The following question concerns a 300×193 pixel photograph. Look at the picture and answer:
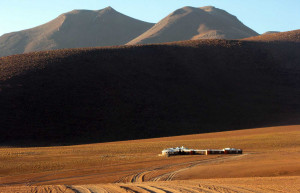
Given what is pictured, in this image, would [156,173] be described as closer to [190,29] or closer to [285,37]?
[285,37]

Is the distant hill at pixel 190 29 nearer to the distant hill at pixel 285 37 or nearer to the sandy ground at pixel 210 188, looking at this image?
the distant hill at pixel 285 37

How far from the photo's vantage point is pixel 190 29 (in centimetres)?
17662

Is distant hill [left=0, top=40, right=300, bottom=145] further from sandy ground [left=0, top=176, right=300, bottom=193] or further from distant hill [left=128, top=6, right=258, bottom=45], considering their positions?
distant hill [left=128, top=6, right=258, bottom=45]

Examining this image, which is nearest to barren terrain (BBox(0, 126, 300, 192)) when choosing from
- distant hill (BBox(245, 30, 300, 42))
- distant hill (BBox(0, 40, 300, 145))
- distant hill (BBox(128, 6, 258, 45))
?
distant hill (BBox(0, 40, 300, 145))

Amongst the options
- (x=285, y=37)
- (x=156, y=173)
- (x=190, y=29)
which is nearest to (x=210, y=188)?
(x=156, y=173)

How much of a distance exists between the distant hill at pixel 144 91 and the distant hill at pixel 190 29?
2972 inches

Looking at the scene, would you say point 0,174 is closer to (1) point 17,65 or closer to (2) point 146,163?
(2) point 146,163

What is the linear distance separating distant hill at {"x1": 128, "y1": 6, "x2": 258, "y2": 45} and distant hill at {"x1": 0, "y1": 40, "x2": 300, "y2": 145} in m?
75.5

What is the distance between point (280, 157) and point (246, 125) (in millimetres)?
32860

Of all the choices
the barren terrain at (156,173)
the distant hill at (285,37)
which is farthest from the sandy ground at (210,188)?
the distant hill at (285,37)

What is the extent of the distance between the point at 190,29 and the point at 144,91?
116 meters

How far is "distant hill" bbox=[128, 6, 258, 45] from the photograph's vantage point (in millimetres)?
161488

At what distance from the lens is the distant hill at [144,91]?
5325 cm

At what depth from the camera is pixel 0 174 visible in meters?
Answer: 21.7
